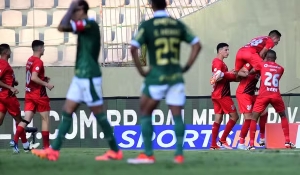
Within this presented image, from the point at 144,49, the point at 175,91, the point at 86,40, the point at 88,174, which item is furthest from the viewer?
the point at 144,49

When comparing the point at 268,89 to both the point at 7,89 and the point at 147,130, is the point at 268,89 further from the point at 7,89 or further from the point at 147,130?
the point at 147,130

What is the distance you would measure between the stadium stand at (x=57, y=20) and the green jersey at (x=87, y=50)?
10.7 m

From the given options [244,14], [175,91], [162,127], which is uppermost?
[244,14]

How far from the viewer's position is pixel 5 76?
15.5 m

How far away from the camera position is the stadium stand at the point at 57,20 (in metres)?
21.3

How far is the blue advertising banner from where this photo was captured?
61.4 feet

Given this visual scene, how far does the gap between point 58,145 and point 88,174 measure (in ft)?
6.43

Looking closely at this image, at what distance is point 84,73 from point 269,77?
6464 mm

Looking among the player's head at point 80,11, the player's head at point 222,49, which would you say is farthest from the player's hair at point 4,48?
the player's head at point 80,11

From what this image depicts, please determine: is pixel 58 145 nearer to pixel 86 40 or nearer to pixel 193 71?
pixel 86 40

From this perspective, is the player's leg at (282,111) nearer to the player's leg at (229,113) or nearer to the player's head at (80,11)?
the player's leg at (229,113)

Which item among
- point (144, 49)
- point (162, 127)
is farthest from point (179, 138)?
point (144, 49)

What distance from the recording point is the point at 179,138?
9.73 meters

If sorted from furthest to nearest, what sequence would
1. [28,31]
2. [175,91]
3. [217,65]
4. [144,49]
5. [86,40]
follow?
[28,31], [144,49], [217,65], [86,40], [175,91]
